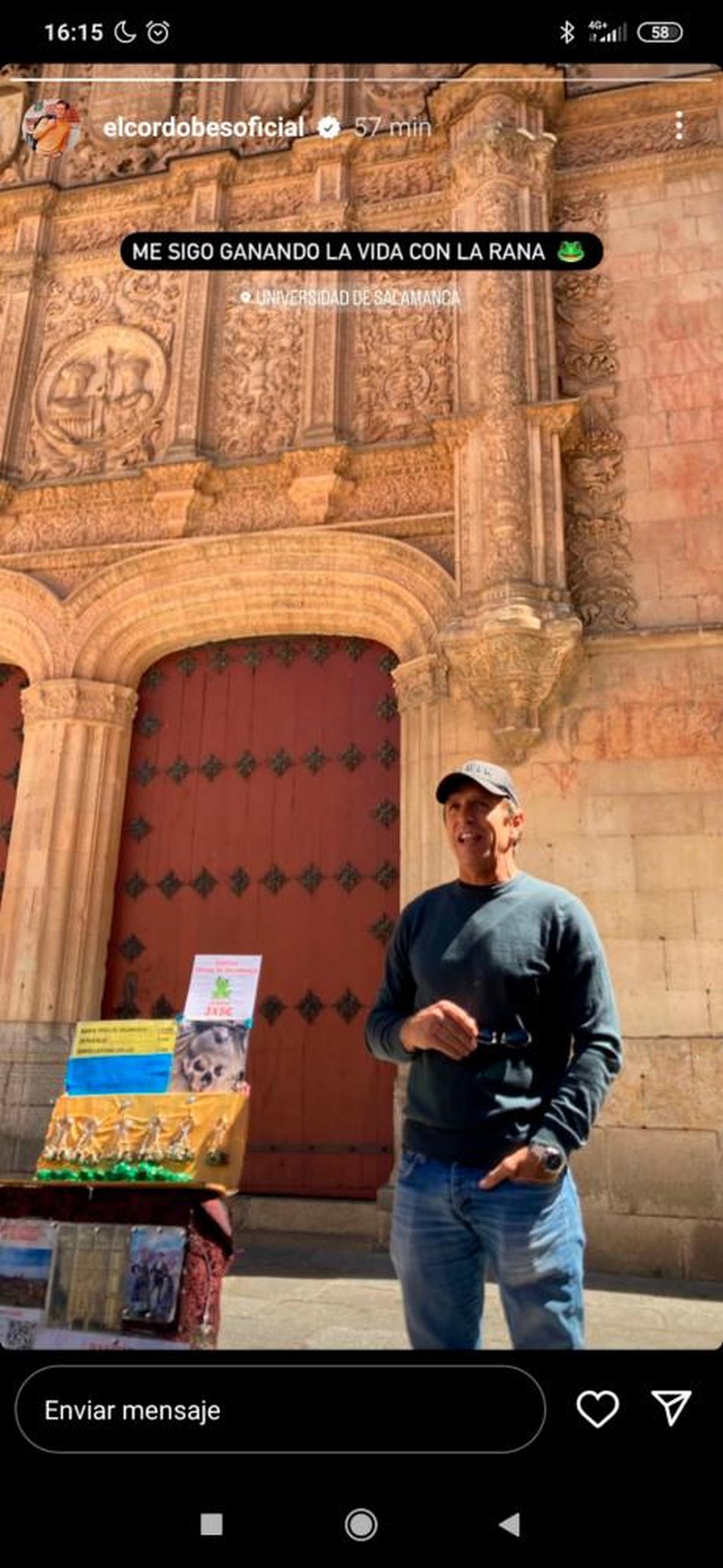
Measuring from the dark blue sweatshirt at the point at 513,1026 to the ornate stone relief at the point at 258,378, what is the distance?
22.0ft

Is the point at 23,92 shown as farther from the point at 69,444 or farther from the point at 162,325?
the point at 69,444

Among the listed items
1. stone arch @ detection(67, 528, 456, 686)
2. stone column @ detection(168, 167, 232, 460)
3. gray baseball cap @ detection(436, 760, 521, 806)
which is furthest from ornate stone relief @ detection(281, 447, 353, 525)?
gray baseball cap @ detection(436, 760, 521, 806)

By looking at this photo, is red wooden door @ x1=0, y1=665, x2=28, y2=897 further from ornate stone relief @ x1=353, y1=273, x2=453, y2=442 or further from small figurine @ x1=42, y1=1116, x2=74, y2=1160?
small figurine @ x1=42, y1=1116, x2=74, y2=1160

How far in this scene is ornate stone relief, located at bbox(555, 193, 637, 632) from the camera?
688 centimetres

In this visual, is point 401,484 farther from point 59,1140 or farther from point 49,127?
point 59,1140

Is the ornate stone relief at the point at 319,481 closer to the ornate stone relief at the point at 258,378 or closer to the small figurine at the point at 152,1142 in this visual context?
the ornate stone relief at the point at 258,378

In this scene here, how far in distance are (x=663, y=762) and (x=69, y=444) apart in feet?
19.6

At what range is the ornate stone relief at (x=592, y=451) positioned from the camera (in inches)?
271
